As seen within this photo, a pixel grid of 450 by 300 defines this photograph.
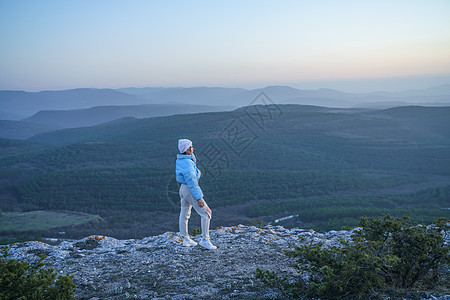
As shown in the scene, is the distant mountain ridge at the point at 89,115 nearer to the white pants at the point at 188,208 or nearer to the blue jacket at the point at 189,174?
the white pants at the point at 188,208

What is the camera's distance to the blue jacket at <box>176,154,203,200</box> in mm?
5926

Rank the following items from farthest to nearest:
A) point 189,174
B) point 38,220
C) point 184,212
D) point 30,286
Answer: point 38,220 → point 184,212 → point 189,174 → point 30,286

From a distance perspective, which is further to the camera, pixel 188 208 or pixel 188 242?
pixel 188 242

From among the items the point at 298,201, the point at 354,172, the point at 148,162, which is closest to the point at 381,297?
the point at 298,201

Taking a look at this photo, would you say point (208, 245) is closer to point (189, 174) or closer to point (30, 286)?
point (189, 174)

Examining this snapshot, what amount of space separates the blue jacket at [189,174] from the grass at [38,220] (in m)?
18.3

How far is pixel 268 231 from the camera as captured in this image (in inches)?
323

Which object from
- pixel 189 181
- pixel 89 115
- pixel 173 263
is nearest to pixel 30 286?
pixel 173 263

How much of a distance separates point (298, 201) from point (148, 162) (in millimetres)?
26091

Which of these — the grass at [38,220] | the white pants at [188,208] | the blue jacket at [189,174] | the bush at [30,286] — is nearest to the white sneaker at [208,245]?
the white pants at [188,208]

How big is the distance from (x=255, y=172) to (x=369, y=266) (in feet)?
116

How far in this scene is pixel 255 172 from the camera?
38.8 metres

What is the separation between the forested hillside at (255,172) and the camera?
2623 cm

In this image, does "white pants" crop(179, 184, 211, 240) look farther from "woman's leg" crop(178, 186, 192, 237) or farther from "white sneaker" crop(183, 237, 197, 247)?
"white sneaker" crop(183, 237, 197, 247)
